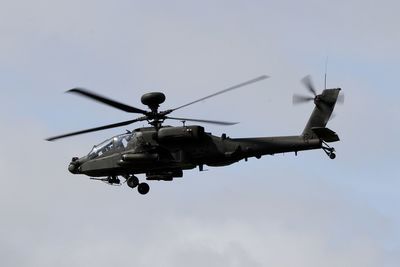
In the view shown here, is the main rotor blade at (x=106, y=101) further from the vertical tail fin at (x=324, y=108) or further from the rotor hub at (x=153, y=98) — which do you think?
the vertical tail fin at (x=324, y=108)

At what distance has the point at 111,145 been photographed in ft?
186

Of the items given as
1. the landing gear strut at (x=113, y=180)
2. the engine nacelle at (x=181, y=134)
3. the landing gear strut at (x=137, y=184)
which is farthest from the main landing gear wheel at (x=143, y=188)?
the engine nacelle at (x=181, y=134)

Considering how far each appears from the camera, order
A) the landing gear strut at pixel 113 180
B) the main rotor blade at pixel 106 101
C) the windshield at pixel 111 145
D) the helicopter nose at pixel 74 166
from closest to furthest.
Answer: the main rotor blade at pixel 106 101, the windshield at pixel 111 145, the landing gear strut at pixel 113 180, the helicopter nose at pixel 74 166

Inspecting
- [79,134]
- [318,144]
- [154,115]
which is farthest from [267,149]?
[79,134]

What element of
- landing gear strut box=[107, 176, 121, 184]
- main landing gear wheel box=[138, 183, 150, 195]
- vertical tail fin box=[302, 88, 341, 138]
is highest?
vertical tail fin box=[302, 88, 341, 138]

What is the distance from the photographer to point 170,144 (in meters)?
53.4

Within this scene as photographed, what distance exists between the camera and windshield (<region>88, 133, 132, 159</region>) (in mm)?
56000

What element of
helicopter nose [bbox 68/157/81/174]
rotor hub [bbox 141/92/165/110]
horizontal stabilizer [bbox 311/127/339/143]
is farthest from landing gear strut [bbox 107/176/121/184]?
horizontal stabilizer [bbox 311/127/339/143]

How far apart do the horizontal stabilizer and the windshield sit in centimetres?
1020

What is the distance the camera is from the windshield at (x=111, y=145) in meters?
56.0

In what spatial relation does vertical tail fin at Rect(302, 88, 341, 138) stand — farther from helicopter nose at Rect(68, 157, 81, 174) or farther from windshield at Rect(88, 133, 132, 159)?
helicopter nose at Rect(68, 157, 81, 174)

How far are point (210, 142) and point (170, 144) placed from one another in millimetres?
2002

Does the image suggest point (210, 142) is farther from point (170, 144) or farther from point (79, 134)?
point (79, 134)

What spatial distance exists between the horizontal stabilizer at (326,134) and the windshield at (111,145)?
33.5 ft
